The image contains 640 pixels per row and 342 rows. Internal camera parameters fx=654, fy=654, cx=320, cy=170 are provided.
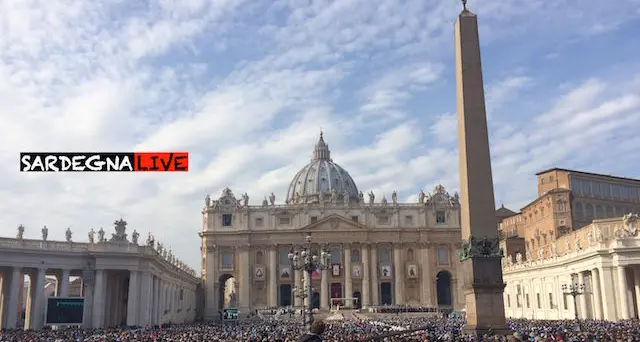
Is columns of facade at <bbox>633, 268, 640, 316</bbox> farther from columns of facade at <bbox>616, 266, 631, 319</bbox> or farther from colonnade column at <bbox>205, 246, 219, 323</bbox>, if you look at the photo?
colonnade column at <bbox>205, 246, 219, 323</bbox>

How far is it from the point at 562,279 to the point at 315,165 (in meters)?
70.6

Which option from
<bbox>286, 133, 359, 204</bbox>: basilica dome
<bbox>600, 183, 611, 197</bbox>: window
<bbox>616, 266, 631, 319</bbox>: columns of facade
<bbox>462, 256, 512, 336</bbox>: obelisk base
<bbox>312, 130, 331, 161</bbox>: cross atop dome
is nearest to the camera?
<bbox>462, 256, 512, 336</bbox>: obelisk base

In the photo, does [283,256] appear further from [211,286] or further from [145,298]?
[145,298]

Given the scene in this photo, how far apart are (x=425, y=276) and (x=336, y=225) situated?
42.7 ft

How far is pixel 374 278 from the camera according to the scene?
83312 mm

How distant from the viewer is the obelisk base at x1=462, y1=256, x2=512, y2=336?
18766 millimetres

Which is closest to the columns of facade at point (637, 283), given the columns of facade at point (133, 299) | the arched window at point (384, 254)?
the columns of facade at point (133, 299)

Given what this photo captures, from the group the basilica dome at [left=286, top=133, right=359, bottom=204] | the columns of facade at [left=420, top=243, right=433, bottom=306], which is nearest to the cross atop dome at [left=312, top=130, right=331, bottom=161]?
the basilica dome at [left=286, top=133, right=359, bottom=204]

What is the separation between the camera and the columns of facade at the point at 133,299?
45062 mm

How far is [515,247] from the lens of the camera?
7350cm

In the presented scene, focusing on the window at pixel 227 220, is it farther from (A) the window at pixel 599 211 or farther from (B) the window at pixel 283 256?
(A) the window at pixel 599 211

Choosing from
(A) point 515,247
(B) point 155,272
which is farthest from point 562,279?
(B) point 155,272

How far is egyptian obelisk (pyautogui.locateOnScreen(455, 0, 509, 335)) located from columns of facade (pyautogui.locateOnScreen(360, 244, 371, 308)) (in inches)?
2497

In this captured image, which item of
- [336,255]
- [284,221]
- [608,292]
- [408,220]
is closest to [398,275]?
[408,220]
